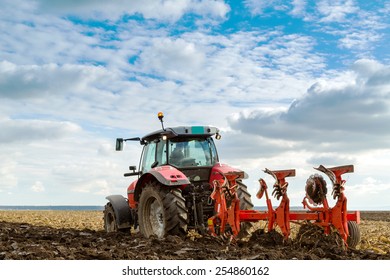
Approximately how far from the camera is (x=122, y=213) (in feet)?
40.3

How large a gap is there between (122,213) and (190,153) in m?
2.48

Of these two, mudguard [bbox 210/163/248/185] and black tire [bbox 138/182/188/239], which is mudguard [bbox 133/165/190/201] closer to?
black tire [bbox 138/182/188/239]

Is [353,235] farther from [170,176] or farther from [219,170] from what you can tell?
[170,176]

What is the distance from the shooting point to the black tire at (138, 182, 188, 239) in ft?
32.0

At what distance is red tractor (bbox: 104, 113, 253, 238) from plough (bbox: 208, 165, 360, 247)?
47cm

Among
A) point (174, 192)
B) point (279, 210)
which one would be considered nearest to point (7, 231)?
point (174, 192)

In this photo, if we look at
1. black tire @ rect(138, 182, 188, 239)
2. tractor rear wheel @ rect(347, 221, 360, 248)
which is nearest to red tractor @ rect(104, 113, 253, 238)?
black tire @ rect(138, 182, 188, 239)

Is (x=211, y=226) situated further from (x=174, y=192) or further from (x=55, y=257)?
(x=55, y=257)

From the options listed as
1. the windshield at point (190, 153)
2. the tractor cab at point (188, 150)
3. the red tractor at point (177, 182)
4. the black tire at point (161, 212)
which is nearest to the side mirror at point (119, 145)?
the red tractor at point (177, 182)

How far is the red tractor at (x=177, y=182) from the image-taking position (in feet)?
32.3
